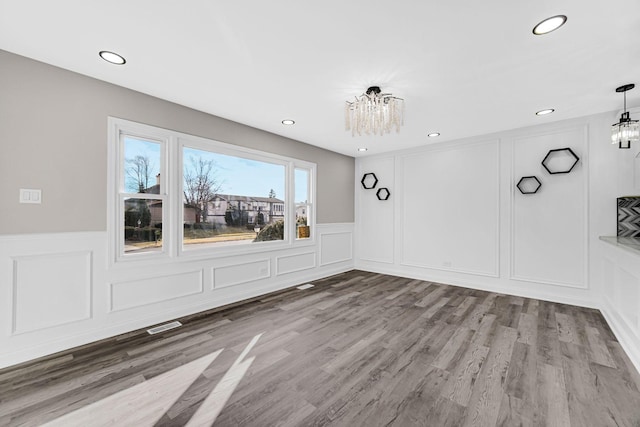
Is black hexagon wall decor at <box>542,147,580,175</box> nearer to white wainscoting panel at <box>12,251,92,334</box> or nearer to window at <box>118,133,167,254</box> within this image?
window at <box>118,133,167,254</box>

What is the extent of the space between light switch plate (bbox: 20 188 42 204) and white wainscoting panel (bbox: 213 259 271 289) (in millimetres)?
1869

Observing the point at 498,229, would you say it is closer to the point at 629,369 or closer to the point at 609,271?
the point at 609,271

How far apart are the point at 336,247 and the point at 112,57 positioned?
4525 millimetres

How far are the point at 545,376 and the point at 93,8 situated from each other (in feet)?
13.8

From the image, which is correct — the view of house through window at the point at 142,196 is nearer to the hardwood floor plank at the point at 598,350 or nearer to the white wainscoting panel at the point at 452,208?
the white wainscoting panel at the point at 452,208

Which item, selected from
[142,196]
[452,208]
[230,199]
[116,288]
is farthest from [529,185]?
[116,288]

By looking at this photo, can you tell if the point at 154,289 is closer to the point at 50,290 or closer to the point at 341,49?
the point at 50,290

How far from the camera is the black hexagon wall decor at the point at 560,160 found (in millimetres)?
3795

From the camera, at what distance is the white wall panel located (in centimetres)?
570

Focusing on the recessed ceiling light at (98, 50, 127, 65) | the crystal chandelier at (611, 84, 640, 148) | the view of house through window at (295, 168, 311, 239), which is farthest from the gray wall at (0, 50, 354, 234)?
the crystal chandelier at (611, 84, 640, 148)

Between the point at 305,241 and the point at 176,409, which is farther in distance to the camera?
the point at 305,241

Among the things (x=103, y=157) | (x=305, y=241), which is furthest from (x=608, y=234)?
(x=103, y=157)

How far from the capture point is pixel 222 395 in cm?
190

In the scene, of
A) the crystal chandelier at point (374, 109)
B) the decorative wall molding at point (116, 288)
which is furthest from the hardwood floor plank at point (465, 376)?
the decorative wall molding at point (116, 288)
